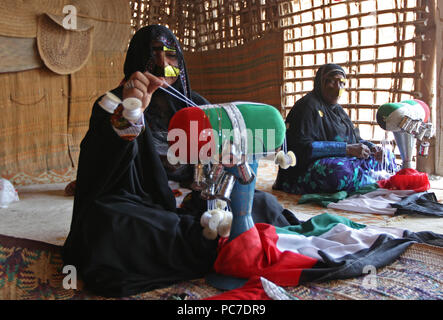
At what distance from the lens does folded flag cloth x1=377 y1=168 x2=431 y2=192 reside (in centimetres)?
257

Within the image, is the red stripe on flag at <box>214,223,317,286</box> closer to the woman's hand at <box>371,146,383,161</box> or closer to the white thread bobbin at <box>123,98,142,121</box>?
the white thread bobbin at <box>123,98,142,121</box>

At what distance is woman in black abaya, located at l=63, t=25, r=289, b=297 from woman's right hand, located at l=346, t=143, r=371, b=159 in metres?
1.55

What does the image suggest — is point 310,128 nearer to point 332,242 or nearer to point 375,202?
point 375,202

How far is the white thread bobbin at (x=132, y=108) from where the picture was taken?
113 centimetres

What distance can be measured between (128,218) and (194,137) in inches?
13.5

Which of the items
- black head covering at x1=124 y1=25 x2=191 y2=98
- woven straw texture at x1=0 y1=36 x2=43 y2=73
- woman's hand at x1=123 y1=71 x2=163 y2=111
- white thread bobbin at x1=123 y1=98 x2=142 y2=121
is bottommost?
white thread bobbin at x1=123 y1=98 x2=142 y2=121

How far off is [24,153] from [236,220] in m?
2.92

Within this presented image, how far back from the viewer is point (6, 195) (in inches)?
105

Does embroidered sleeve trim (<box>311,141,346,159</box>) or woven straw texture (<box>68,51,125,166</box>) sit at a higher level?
woven straw texture (<box>68,51,125,166</box>)

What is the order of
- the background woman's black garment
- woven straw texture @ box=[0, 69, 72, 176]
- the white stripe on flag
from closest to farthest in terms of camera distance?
1. the white stripe on flag
2. the background woman's black garment
3. woven straw texture @ box=[0, 69, 72, 176]

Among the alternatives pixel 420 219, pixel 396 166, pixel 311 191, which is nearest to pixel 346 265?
pixel 420 219

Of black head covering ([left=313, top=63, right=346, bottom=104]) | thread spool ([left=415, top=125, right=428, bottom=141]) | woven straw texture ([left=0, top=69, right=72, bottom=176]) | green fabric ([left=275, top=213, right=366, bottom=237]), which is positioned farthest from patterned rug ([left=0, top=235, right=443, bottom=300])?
woven straw texture ([left=0, top=69, right=72, bottom=176])

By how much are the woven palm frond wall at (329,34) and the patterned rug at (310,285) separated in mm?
2269

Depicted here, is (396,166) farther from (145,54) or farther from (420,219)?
(145,54)
